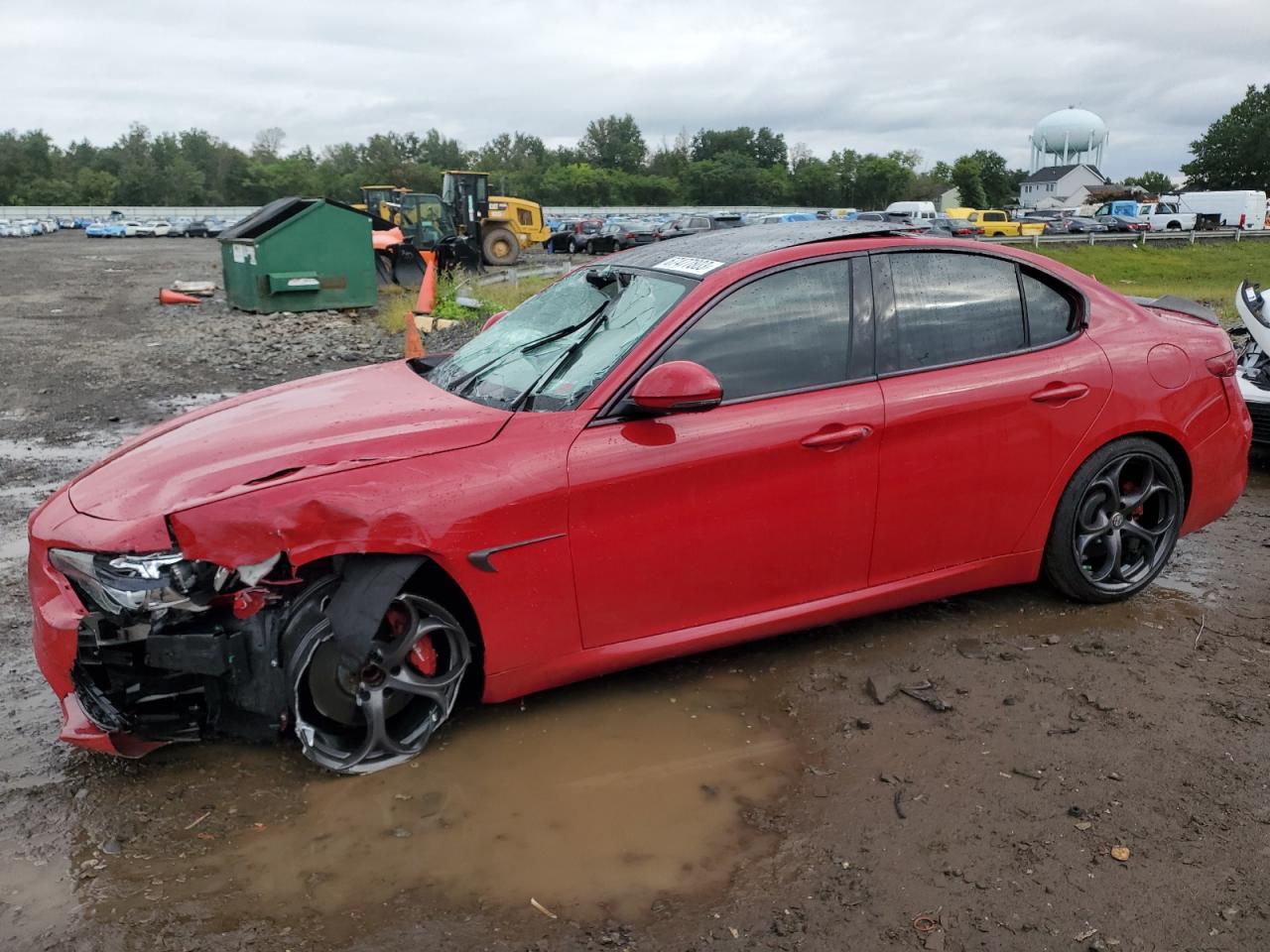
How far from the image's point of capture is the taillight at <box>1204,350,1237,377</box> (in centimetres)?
444

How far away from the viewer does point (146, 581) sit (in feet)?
9.87

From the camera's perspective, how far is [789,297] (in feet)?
12.4

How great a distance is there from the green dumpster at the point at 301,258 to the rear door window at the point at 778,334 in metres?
14.3

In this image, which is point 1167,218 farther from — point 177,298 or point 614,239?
point 177,298

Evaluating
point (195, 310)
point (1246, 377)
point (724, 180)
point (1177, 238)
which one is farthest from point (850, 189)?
point (1246, 377)

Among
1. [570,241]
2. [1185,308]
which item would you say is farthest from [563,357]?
[570,241]

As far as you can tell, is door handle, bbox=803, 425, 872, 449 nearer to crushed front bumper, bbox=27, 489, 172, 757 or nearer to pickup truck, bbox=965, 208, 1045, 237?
crushed front bumper, bbox=27, 489, 172, 757

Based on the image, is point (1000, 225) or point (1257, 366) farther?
point (1000, 225)

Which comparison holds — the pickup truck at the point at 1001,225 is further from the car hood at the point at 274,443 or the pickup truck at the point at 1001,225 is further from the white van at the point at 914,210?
the car hood at the point at 274,443

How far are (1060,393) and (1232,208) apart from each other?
64051 mm

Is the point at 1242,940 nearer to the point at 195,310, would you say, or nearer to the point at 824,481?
the point at 824,481

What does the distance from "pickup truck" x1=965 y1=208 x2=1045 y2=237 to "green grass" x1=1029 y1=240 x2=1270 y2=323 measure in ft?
26.1

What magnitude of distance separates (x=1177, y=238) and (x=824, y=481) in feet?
140

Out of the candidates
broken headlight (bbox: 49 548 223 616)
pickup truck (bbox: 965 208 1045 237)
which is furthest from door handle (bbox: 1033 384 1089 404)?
pickup truck (bbox: 965 208 1045 237)
